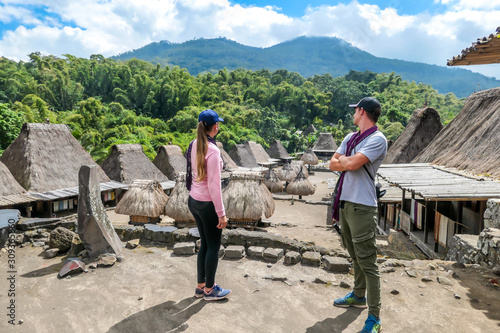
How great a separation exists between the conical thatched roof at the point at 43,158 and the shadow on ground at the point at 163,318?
1035 centimetres

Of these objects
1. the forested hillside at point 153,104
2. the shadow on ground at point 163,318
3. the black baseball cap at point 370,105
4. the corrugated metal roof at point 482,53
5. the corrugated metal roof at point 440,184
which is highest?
the forested hillside at point 153,104

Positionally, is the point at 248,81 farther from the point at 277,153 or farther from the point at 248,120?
the point at 277,153

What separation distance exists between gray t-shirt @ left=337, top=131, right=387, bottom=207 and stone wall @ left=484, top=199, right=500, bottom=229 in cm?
344

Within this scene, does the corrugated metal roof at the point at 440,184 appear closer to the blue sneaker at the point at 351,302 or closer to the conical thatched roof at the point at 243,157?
the blue sneaker at the point at 351,302

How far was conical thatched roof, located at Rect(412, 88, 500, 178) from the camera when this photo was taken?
24.9 ft

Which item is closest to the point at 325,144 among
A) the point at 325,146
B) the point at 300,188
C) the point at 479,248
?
the point at 325,146

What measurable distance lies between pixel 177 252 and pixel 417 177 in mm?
5413

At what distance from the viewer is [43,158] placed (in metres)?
12.1

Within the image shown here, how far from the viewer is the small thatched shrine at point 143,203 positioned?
34.3 ft

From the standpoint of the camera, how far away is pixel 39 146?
12180 mm

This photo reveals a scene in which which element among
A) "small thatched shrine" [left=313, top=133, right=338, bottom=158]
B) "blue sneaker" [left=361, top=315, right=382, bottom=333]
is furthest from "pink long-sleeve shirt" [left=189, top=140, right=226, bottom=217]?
"small thatched shrine" [left=313, top=133, right=338, bottom=158]

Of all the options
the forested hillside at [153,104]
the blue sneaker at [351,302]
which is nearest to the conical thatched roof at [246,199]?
the blue sneaker at [351,302]

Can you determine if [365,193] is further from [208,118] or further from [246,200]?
[246,200]

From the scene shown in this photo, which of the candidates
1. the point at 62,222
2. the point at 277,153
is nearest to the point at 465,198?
the point at 62,222
